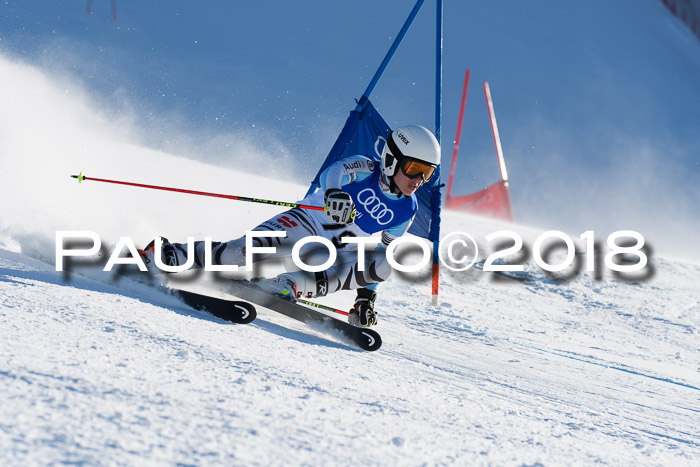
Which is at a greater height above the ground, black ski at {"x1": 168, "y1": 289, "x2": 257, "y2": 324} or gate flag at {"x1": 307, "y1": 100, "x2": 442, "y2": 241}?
gate flag at {"x1": 307, "y1": 100, "x2": 442, "y2": 241}

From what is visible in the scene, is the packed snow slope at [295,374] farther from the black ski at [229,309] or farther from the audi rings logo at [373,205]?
the audi rings logo at [373,205]

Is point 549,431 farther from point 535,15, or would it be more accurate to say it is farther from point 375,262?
point 535,15

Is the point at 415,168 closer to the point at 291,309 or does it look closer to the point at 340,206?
the point at 340,206

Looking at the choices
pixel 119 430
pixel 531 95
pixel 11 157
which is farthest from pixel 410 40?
pixel 119 430

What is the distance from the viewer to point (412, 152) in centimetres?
330

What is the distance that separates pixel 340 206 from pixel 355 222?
1.36 ft

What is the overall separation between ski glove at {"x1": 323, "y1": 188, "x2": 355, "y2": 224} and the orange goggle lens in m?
0.39

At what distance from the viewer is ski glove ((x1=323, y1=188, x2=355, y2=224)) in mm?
3125

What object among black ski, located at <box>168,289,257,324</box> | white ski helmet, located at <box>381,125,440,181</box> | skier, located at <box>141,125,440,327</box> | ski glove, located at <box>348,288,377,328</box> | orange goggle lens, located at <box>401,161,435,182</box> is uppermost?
white ski helmet, located at <box>381,125,440,181</box>

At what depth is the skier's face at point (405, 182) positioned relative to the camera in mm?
3379

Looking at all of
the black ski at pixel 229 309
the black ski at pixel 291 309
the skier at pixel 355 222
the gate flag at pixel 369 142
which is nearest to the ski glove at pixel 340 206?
the skier at pixel 355 222

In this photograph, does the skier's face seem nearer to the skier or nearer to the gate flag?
the skier

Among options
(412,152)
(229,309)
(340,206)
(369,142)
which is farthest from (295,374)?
(369,142)

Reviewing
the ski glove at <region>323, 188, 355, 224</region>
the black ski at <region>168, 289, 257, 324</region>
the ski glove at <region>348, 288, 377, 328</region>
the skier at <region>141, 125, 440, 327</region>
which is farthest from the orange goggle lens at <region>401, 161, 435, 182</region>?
the black ski at <region>168, 289, 257, 324</region>
